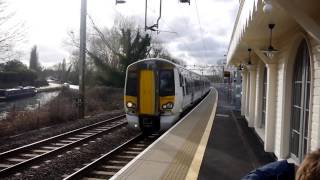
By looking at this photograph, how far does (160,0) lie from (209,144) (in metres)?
7.70

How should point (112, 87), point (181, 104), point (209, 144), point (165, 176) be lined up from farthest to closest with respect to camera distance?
point (112, 87) < point (181, 104) < point (209, 144) < point (165, 176)

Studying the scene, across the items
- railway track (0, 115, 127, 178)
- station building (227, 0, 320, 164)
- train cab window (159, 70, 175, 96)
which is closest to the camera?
station building (227, 0, 320, 164)

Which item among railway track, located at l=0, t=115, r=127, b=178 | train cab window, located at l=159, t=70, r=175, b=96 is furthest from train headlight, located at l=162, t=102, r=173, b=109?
railway track, located at l=0, t=115, r=127, b=178

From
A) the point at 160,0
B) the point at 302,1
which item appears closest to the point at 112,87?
the point at 160,0

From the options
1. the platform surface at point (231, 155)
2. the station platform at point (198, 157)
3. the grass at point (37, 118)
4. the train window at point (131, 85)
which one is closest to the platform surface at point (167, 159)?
the station platform at point (198, 157)

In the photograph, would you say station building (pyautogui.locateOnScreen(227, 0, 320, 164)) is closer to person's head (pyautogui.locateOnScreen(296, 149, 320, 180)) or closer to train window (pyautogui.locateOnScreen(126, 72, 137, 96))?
person's head (pyautogui.locateOnScreen(296, 149, 320, 180))

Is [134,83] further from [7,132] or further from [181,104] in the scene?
[7,132]

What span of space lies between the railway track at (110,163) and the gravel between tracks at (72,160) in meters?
0.50

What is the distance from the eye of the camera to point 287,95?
925cm

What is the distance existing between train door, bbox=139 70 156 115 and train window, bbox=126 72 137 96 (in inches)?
7.3

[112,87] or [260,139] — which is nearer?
[260,139]

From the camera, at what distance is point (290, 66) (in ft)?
29.6

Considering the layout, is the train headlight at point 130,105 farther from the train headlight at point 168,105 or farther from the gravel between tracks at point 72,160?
the gravel between tracks at point 72,160

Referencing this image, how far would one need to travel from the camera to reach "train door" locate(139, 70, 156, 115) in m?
16.0
